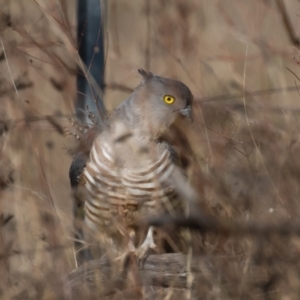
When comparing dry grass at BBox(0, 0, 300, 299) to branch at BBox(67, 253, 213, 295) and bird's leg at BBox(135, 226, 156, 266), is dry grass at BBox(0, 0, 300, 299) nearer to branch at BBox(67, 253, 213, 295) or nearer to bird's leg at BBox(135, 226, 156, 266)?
branch at BBox(67, 253, 213, 295)

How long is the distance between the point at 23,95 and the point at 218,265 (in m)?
2.79

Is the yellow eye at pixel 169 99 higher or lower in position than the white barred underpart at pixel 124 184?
higher

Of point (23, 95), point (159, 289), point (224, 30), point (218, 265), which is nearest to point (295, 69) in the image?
point (224, 30)

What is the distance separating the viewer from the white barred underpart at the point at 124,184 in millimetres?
3164

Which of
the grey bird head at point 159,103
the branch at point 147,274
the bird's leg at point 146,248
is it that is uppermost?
the grey bird head at point 159,103

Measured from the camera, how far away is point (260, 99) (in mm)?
2527

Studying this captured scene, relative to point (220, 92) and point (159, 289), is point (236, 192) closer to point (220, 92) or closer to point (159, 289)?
point (159, 289)

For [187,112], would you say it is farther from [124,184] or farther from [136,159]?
[124,184]

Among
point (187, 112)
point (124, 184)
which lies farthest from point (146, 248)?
point (187, 112)

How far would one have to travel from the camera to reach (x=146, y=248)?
9.53ft

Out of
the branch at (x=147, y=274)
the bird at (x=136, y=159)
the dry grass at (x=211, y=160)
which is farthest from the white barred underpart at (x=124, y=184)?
the branch at (x=147, y=274)

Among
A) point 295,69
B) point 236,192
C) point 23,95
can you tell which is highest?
point 236,192

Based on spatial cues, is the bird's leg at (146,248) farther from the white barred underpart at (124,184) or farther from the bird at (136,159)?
the white barred underpart at (124,184)

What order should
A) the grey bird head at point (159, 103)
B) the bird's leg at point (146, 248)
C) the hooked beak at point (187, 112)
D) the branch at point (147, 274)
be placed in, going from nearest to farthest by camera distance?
1. the branch at point (147, 274)
2. the bird's leg at point (146, 248)
3. the hooked beak at point (187, 112)
4. the grey bird head at point (159, 103)
